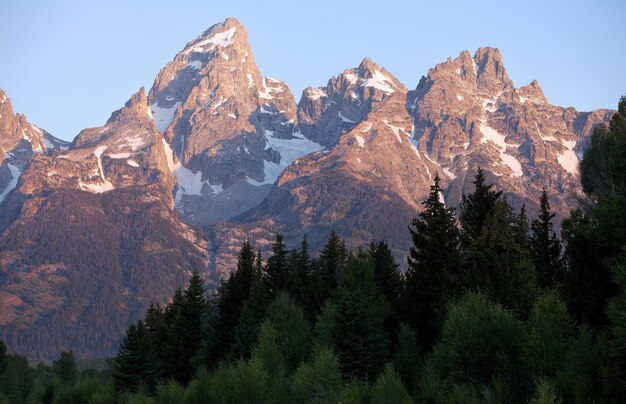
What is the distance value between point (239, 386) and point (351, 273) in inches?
627

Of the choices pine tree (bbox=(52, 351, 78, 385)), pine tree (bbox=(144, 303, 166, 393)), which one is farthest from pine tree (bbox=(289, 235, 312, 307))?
pine tree (bbox=(52, 351, 78, 385))

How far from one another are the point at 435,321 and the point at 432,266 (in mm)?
5740

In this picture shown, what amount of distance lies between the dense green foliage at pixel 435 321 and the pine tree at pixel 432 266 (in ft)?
0.49

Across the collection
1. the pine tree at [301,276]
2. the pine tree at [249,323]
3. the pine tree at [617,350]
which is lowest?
the pine tree at [617,350]

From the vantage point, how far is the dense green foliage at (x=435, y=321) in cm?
4475

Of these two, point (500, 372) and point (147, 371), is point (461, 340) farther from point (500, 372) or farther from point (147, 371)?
point (147, 371)

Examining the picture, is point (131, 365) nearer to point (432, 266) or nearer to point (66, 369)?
point (432, 266)

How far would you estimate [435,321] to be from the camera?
6084 cm

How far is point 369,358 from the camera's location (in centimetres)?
6344

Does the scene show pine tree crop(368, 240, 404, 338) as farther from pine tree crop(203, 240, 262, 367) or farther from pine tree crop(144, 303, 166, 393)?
pine tree crop(144, 303, 166, 393)

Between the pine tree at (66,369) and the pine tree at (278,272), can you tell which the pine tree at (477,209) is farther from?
the pine tree at (66,369)

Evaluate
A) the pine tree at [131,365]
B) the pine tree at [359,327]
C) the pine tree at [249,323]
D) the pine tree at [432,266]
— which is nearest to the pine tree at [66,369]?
the pine tree at [131,365]

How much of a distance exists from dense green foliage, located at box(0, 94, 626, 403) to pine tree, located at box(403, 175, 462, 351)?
151 millimetres

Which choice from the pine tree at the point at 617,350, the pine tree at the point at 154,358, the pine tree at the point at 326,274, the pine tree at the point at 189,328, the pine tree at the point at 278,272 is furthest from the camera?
the pine tree at the point at 278,272
